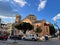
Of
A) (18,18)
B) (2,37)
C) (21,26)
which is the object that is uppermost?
(18,18)

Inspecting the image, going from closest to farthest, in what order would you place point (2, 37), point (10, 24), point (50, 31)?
point (2, 37) → point (50, 31) → point (10, 24)

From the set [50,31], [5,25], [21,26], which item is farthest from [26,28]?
[5,25]

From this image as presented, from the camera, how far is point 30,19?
484ft

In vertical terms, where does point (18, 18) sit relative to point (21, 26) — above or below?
above

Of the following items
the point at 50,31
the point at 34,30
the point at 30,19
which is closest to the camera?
the point at 34,30

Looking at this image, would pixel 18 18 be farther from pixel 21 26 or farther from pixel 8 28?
pixel 21 26

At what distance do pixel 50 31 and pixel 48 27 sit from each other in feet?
24.0

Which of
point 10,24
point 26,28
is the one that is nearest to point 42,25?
point 26,28

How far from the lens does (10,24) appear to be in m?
162

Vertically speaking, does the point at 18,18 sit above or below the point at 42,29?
above

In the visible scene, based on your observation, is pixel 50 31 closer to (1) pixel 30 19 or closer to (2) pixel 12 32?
(1) pixel 30 19

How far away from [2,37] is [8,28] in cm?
11675

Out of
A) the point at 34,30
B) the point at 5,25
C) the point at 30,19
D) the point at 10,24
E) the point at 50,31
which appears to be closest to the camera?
the point at 34,30

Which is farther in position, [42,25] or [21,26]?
[42,25]
